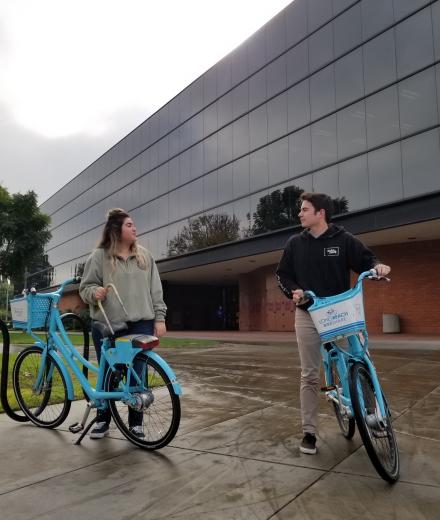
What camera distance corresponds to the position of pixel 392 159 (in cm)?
1708

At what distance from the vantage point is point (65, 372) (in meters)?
4.03

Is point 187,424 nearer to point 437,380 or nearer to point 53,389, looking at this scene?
point 53,389

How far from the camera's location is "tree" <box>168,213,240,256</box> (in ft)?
83.7

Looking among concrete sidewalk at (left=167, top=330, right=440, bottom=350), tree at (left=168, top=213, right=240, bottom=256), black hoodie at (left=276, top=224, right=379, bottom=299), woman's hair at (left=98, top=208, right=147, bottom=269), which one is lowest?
concrete sidewalk at (left=167, top=330, right=440, bottom=350)

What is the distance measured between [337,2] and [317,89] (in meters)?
3.58

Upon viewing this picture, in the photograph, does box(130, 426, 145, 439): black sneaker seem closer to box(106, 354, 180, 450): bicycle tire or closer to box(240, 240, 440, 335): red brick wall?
box(106, 354, 180, 450): bicycle tire

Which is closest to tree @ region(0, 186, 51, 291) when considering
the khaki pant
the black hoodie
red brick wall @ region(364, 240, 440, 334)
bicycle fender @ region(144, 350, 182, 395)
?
red brick wall @ region(364, 240, 440, 334)

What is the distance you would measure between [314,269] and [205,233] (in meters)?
24.2

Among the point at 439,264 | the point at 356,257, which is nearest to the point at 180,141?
the point at 439,264

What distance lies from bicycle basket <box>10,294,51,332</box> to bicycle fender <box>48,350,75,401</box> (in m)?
0.29

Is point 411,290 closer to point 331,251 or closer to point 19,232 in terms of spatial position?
point 331,251

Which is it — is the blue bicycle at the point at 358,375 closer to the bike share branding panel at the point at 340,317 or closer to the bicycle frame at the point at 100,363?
the bike share branding panel at the point at 340,317

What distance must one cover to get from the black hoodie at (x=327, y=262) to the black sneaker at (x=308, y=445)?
3.36ft

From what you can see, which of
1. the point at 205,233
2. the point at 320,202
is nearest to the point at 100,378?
the point at 320,202
